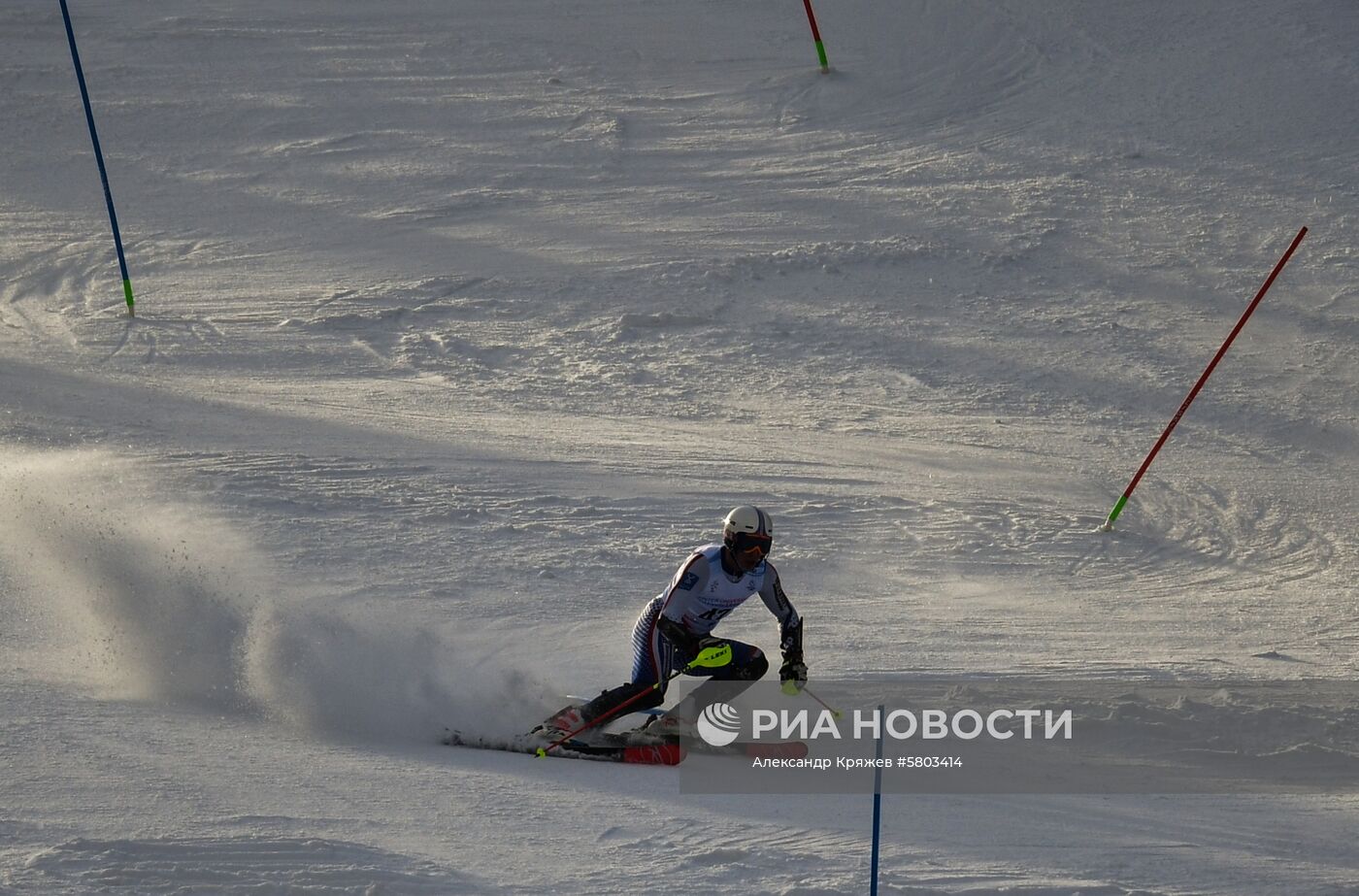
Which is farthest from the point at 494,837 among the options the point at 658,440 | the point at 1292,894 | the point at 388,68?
the point at 388,68

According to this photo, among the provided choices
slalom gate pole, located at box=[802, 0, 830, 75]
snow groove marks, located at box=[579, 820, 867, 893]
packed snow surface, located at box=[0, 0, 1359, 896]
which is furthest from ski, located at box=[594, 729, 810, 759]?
slalom gate pole, located at box=[802, 0, 830, 75]

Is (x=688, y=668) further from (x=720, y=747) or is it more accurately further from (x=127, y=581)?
(x=127, y=581)

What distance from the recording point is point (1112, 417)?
13.9m

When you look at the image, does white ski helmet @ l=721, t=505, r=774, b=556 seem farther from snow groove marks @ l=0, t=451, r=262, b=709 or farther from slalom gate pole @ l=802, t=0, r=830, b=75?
slalom gate pole @ l=802, t=0, r=830, b=75

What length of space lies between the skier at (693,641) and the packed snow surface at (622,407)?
15.6 inches

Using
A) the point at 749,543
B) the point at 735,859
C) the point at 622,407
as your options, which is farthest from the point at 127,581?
the point at 622,407

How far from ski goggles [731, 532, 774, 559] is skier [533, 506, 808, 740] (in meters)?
0.07

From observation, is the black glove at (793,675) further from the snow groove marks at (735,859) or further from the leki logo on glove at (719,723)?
the snow groove marks at (735,859)

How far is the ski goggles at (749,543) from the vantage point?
749 cm

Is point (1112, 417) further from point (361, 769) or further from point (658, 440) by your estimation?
point (361, 769)

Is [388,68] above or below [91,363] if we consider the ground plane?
above

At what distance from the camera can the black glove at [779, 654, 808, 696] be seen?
25.1 feet

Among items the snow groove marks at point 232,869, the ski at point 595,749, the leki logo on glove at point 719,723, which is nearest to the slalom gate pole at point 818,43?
the leki logo on glove at point 719,723

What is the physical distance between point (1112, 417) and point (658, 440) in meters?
4.53
